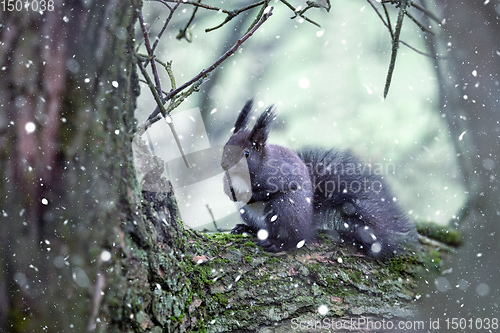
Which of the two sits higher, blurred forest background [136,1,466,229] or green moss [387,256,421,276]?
blurred forest background [136,1,466,229]

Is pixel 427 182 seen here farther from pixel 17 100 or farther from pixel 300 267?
pixel 17 100

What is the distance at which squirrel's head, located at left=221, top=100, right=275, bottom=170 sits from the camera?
6.31 feet

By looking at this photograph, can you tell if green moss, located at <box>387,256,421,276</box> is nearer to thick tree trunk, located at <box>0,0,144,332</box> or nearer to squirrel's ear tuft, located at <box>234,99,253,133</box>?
squirrel's ear tuft, located at <box>234,99,253,133</box>

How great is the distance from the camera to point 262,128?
1.95m

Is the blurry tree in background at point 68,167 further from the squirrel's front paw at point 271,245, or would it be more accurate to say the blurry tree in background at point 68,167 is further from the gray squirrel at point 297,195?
the gray squirrel at point 297,195

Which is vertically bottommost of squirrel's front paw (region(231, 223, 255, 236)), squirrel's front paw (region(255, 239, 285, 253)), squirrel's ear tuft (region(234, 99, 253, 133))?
squirrel's front paw (region(255, 239, 285, 253))

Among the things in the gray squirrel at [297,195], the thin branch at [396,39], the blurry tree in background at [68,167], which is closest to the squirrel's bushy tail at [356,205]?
the gray squirrel at [297,195]

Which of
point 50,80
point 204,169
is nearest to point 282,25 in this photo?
point 204,169

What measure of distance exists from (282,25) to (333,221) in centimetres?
268

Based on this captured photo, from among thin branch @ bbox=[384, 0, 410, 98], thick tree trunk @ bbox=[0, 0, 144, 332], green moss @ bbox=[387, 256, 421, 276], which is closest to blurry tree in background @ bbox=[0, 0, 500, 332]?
thick tree trunk @ bbox=[0, 0, 144, 332]

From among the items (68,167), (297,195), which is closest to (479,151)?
(297,195)

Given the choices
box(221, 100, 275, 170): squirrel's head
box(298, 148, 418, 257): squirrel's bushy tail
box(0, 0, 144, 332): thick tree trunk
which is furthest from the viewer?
box(221, 100, 275, 170): squirrel's head

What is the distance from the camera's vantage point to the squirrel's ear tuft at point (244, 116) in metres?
1.91

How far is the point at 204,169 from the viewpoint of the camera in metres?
2.97
